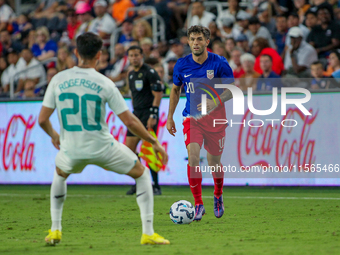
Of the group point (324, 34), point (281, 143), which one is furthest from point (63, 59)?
point (281, 143)

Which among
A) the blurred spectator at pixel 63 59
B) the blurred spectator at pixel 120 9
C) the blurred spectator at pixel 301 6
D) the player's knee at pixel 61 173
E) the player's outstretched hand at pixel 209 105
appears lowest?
the player's knee at pixel 61 173

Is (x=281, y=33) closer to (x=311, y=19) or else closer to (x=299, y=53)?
(x=311, y=19)

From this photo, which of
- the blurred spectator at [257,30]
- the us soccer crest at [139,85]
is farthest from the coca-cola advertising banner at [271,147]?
the blurred spectator at [257,30]

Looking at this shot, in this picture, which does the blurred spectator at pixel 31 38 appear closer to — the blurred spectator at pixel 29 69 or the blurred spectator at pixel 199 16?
the blurred spectator at pixel 29 69

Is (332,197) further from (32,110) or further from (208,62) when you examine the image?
(32,110)

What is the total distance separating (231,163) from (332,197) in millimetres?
2145

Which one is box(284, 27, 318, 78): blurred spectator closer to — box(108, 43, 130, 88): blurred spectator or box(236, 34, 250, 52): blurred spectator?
box(236, 34, 250, 52): blurred spectator

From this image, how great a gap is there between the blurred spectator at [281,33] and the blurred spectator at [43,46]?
23.3 feet

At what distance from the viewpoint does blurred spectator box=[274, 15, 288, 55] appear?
13633 mm

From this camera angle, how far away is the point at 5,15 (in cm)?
2072

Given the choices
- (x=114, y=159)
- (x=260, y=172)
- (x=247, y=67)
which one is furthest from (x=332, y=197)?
(x=114, y=159)

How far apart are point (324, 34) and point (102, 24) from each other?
23.0 feet

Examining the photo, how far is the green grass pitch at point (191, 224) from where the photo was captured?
4945 mm

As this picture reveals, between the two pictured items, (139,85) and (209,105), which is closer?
(209,105)
